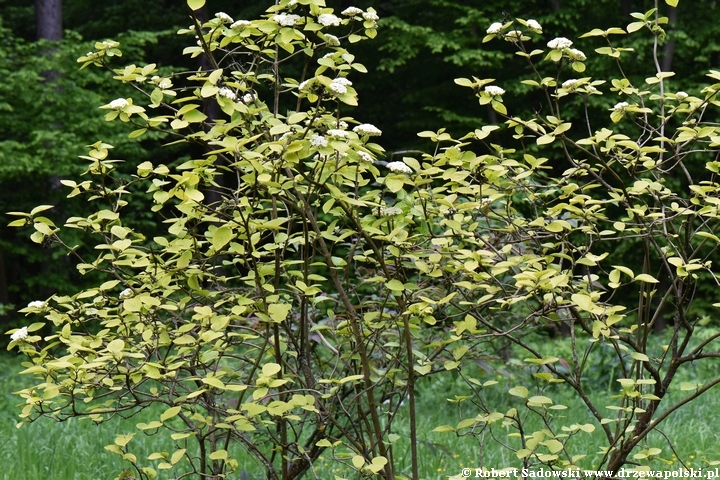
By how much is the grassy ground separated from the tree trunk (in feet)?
22.8

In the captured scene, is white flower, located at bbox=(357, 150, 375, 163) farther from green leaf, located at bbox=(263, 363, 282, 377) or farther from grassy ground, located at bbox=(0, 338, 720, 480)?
grassy ground, located at bbox=(0, 338, 720, 480)

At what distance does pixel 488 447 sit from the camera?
12.8ft

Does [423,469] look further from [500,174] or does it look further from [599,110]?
[599,110]

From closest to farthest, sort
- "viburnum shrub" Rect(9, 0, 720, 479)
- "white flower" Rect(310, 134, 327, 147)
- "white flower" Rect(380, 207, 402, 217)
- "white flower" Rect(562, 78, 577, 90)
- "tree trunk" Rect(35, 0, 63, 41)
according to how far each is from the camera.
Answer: "white flower" Rect(310, 134, 327, 147) → "viburnum shrub" Rect(9, 0, 720, 479) → "white flower" Rect(380, 207, 402, 217) → "white flower" Rect(562, 78, 577, 90) → "tree trunk" Rect(35, 0, 63, 41)

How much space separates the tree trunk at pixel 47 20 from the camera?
10578 millimetres

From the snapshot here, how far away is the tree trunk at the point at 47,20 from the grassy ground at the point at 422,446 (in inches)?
274

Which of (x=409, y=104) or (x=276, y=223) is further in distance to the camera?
(x=409, y=104)

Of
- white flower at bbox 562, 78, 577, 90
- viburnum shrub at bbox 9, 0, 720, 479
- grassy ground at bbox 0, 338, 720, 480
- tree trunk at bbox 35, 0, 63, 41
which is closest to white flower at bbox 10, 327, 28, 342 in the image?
viburnum shrub at bbox 9, 0, 720, 479

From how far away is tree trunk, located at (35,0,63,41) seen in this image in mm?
10578

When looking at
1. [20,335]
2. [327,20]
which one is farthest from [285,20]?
[20,335]

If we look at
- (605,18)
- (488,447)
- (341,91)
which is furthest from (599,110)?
(341,91)

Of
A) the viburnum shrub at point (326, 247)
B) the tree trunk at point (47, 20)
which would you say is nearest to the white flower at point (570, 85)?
the viburnum shrub at point (326, 247)

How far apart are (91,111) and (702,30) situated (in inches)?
326

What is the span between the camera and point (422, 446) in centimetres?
385
